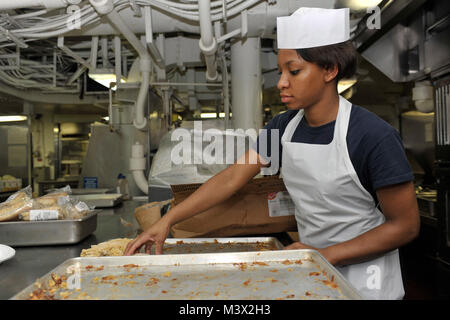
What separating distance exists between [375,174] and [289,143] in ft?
1.00

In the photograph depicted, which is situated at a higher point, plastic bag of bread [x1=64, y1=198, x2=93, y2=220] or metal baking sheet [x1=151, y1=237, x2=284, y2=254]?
plastic bag of bread [x1=64, y1=198, x2=93, y2=220]

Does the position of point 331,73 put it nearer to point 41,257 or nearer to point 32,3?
point 41,257

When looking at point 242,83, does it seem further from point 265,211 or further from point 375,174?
point 375,174

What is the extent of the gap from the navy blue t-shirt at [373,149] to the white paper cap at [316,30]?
228mm

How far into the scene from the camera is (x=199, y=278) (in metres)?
0.85

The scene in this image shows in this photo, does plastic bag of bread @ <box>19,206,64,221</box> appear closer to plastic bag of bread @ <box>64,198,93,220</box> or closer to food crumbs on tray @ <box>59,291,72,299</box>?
plastic bag of bread @ <box>64,198,93,220</box>

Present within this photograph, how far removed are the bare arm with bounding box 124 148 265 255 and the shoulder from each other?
0.37 metres

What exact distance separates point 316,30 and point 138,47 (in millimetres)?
1923

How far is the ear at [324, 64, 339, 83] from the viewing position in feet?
3.53

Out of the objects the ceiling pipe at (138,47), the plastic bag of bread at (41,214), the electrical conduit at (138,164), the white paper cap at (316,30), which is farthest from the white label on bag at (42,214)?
the electrical conduit at (138,164)

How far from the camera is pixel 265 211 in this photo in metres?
1.35

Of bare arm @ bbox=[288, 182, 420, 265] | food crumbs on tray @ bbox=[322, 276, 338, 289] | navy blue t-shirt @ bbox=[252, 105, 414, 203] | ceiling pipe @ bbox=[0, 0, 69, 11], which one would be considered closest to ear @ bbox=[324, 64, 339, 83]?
navy blue t-shirt @ bbox=[252, 105, 414, 203]

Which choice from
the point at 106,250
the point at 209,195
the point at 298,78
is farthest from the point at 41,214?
the point at 298,78
